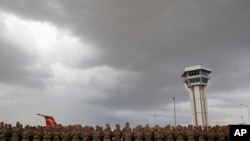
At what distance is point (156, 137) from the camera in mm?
15977

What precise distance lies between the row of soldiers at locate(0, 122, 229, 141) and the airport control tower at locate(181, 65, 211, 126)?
46.0 m

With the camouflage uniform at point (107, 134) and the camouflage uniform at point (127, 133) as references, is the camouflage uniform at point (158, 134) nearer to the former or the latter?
the camouflage uniform at point (127, 133)

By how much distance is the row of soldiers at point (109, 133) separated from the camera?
631 inches

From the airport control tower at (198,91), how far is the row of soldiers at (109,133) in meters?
46.0

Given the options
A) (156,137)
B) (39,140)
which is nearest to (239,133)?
(156,137)

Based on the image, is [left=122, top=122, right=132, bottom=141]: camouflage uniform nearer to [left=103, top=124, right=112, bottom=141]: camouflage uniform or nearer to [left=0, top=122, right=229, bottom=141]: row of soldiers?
[left=0, top=122, right=229, bottom=141]: row of soldiers

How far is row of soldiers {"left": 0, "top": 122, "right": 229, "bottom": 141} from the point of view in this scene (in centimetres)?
1602

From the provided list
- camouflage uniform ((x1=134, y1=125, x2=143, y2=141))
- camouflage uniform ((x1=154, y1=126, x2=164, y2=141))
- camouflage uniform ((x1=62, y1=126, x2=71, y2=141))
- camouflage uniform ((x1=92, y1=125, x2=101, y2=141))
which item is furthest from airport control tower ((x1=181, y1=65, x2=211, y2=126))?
camouflage uniform ((x1=62, y1=126, x2=71, y2=141))

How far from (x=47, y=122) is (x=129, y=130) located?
1602 cm

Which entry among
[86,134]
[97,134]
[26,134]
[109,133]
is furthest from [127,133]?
[26,134]

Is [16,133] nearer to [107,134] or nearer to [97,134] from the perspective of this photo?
[97,134]

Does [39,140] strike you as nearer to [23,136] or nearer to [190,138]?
[23,136]

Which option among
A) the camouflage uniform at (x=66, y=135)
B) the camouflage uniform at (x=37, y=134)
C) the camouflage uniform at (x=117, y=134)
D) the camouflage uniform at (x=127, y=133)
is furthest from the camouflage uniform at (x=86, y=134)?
the camouflage uniform at (x=37, y=134)

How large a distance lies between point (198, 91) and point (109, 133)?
49.6 meters
